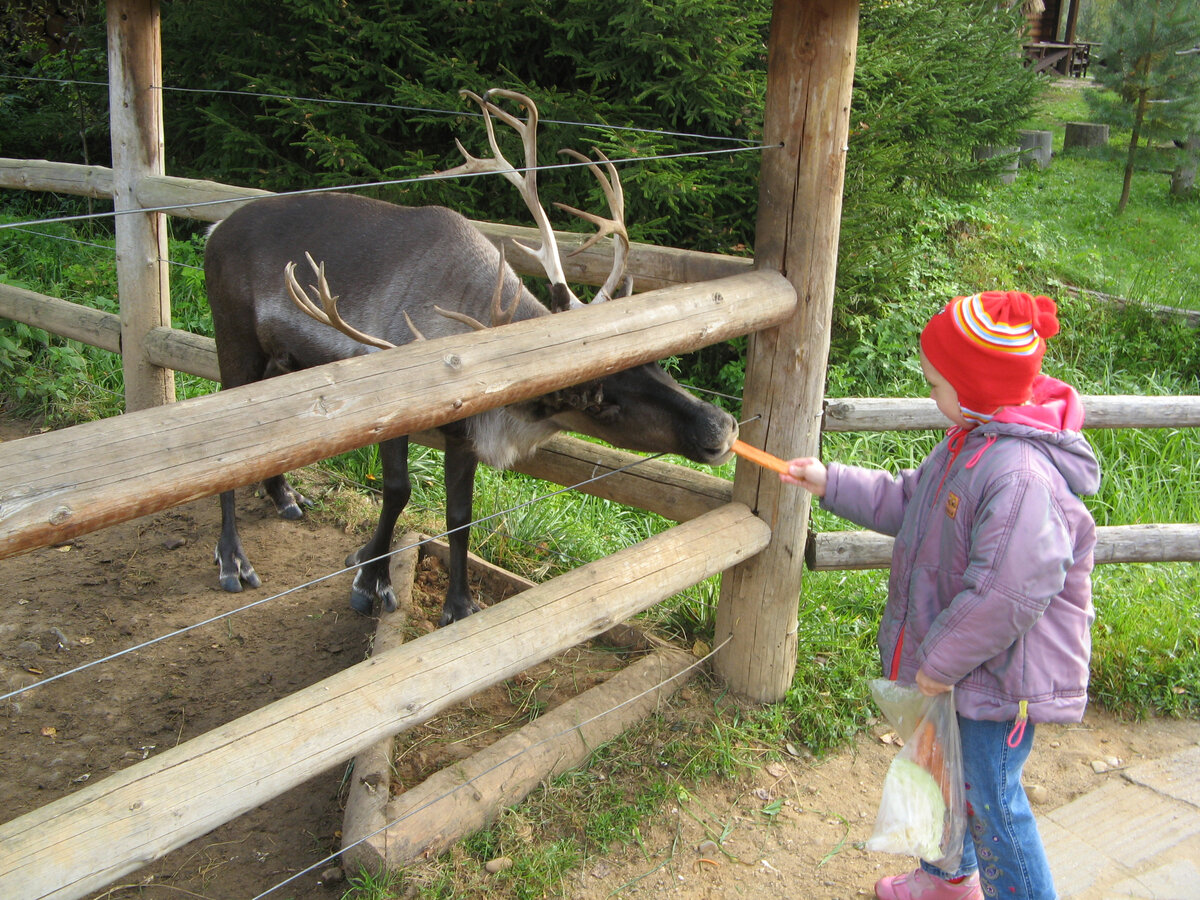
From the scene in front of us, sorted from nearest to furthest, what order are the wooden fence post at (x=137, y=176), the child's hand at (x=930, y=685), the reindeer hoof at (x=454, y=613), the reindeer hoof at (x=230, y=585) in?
1. the child's hand at (x=930, y=685)
2. the reindeer hoof at (x=454, y=613)
3. the reindeer hoof at (x=230, y=585)
4. the wooden fence post at (x=137, y=176)

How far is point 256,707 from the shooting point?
3459 mm

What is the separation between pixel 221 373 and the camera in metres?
4.07

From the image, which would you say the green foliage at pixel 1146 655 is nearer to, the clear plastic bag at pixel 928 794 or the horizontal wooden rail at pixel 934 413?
the horizontal wooden rail at pixel 934 413

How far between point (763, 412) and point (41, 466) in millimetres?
2127

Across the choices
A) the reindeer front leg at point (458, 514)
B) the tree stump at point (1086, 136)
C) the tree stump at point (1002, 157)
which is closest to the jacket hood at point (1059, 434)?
the reindeer front leg at point (458, 514)

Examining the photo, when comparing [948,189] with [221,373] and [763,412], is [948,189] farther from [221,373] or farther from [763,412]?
[221,373]

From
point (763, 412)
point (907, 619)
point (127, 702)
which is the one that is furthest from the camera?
point (127, 702)

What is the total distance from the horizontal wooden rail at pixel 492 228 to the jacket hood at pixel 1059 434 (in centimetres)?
108

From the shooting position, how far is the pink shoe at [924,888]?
2.49m

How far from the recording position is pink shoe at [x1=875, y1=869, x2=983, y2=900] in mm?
2494

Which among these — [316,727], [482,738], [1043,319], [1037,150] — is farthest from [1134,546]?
[1037,150]

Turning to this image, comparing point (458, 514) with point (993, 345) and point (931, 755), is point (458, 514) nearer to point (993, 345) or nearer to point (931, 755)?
point (931, 755)

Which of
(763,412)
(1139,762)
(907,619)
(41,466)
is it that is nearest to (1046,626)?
(907,619)

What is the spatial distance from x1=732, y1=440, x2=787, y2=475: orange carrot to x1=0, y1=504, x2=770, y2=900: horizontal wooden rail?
286 mm
